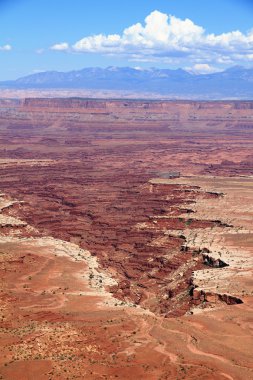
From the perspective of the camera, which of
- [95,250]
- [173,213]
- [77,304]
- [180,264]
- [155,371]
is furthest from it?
[173,213]

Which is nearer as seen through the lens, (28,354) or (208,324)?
(28,354)

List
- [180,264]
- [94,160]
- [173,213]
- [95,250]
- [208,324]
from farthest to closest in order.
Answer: [94,160]
[173,213]
[95,250]
[180,264]
[208,324]

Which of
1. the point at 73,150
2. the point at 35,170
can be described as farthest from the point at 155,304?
the point at 73,150

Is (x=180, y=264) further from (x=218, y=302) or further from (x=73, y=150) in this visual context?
(x=73, y=150)

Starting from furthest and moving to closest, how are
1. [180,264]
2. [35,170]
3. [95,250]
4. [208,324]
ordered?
[35,170]
[95,250]
[180,264]
[208,324]

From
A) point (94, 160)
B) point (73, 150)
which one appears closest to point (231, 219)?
point (94, 160)

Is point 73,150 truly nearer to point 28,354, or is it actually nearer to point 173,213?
point 173,213
